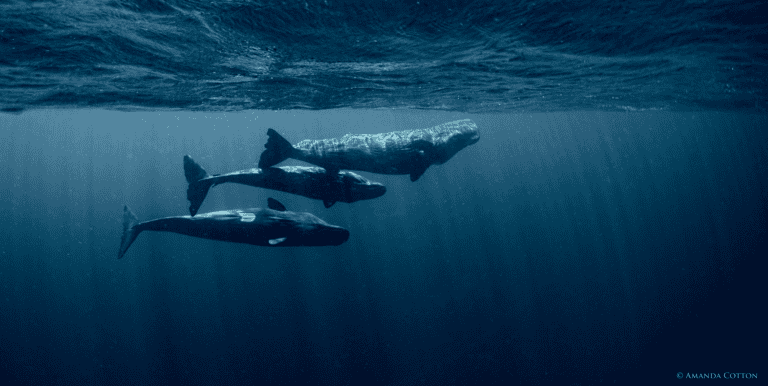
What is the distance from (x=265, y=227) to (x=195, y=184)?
5.44 ft

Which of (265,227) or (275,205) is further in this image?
(275,205)

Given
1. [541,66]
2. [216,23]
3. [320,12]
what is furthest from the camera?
[541,66]

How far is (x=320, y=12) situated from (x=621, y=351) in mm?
30542

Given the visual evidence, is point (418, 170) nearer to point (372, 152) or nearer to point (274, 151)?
point (372, 152)

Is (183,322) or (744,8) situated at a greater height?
(744,8)

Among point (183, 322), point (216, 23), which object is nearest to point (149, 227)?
point (216, 23)

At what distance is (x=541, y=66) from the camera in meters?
12.6

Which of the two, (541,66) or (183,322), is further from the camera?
(183,322)

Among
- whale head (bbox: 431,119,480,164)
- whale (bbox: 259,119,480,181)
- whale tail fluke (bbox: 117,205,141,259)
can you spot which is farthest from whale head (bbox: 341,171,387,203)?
whale tail fluke (bbox: 117,205,141,259)

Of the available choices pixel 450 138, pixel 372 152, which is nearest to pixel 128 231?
pixel 372 152

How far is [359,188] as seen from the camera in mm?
5391

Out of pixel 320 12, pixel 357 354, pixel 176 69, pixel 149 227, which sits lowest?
pixel 357 354

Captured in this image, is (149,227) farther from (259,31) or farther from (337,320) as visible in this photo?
(337,320)

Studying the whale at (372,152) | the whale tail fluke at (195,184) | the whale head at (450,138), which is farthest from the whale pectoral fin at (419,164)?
the whale tail fluke at (195,184)
